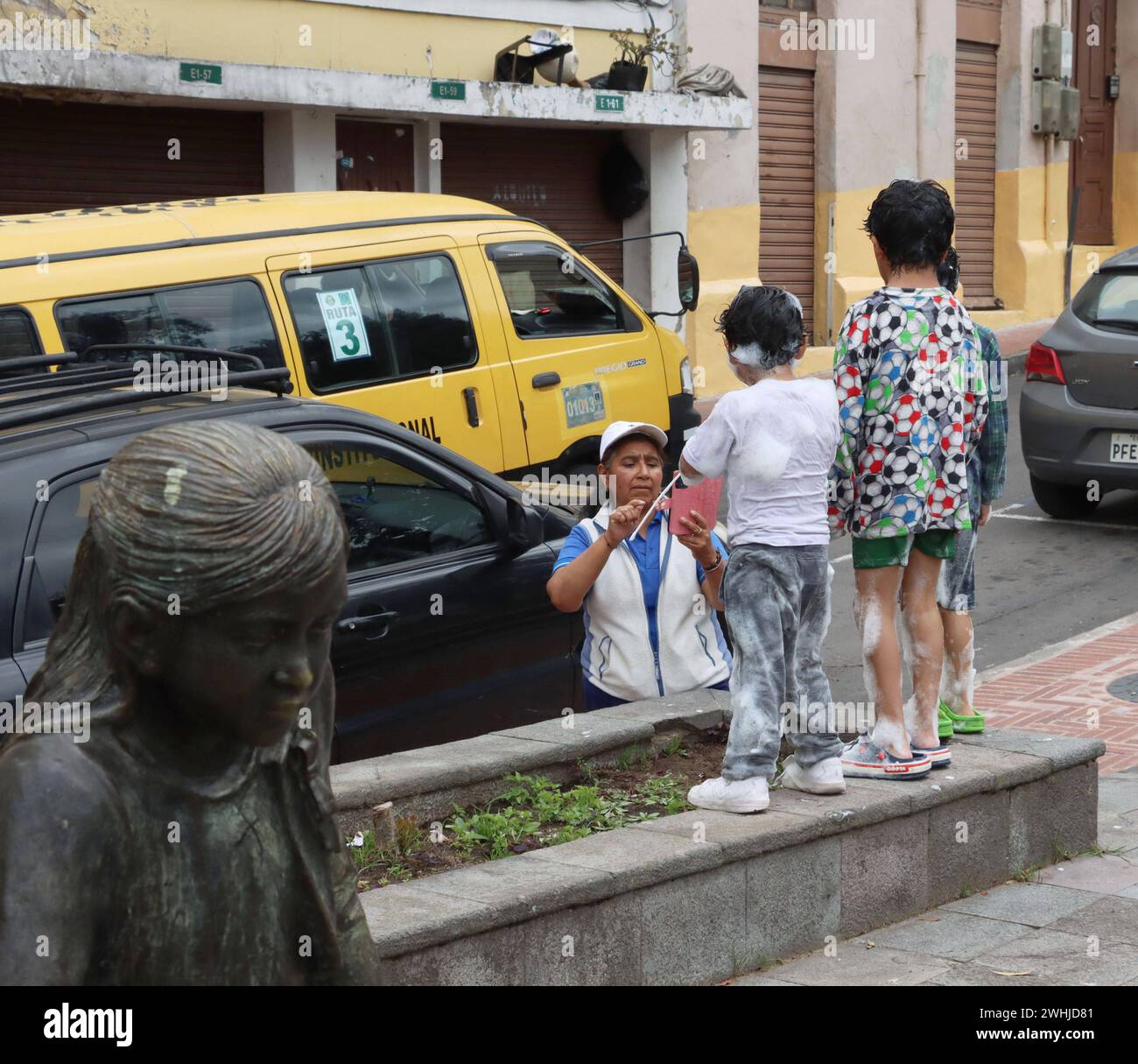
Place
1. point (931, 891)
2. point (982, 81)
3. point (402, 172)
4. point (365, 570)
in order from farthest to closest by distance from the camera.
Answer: point (982, 81)
point (402, 172)
point (365, 570)
point (931, 891)

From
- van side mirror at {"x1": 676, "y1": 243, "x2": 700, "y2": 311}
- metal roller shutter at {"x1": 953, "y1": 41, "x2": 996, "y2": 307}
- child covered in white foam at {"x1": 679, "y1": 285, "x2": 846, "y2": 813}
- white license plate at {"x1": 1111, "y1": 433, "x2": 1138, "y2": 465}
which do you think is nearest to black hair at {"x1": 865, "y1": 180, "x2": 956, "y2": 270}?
child covered in white foam at {"x1": 679, "y1": 285, "x2": 846, "y2": 813}

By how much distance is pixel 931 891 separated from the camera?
5.16 m

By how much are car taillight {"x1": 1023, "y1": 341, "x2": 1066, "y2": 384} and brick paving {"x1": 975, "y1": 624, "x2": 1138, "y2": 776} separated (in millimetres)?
2867

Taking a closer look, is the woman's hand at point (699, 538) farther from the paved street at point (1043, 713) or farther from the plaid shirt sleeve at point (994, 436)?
the plaid shirt sleeve at point (994, 436)

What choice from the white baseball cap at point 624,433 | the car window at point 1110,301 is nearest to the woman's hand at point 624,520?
the white baseball cap at point 624,433

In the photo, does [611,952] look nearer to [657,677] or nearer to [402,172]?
[657,677]

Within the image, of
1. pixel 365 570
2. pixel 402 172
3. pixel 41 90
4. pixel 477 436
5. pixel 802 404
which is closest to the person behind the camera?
pixel 802 404

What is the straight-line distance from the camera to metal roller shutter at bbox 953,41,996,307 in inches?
859

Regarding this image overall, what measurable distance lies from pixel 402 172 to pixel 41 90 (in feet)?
12.8

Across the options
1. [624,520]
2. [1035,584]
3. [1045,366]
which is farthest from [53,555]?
[1045,366]

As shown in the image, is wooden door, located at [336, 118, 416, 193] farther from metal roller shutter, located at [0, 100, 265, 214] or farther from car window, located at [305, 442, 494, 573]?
car window, located at [305, 442, 494, 573]

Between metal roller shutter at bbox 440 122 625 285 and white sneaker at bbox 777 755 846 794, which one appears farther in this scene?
metal roller shutter at bbox 440 122 625 285

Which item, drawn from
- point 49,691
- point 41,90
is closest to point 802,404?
point 49,691

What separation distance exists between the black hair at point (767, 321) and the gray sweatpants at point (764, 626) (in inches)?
21.7
